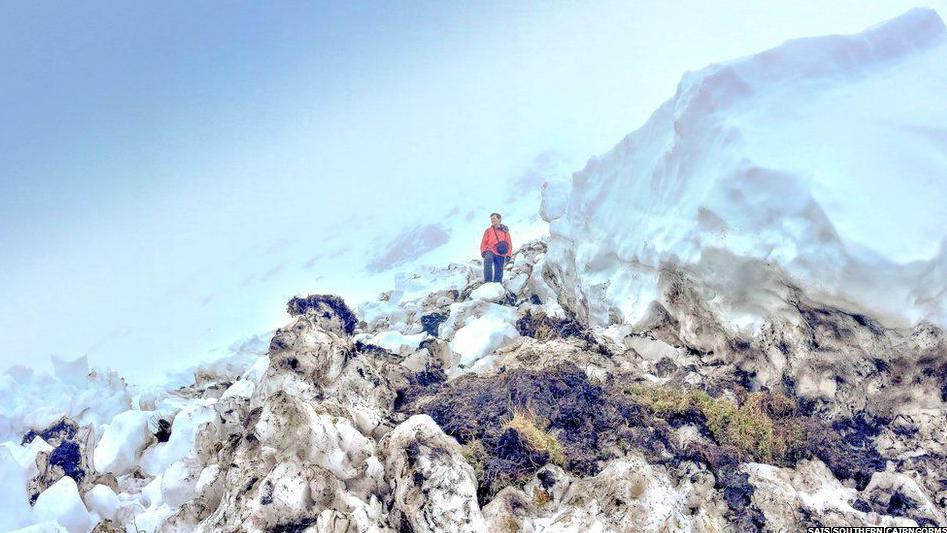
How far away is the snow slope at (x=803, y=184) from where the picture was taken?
6848mm

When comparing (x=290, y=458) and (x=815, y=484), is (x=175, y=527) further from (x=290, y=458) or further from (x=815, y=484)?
(x=815, y=484)

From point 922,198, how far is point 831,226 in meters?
1.05

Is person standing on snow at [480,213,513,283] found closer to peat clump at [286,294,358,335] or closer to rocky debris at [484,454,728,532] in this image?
peat clump at [286,294,358,335]

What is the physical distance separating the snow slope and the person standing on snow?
14.1ft

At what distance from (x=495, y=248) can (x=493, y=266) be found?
1.96 feet

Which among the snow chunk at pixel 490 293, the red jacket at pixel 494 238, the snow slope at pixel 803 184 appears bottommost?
the snow chunk at pixel 490 293

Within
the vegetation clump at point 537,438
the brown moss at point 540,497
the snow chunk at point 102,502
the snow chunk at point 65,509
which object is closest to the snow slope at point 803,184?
the vegetation clump at point 537,438

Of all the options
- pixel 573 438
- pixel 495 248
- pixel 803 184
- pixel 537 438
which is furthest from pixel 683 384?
pixel 495 248

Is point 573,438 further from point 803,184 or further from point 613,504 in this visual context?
point 803,184

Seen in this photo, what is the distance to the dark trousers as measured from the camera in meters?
15.6

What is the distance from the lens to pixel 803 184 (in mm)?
7531

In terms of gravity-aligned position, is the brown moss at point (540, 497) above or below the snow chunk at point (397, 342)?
above

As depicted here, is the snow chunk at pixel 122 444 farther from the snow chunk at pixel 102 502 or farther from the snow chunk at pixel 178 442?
the snow chunk at pixel 102 502

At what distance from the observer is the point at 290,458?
5.61 metres
